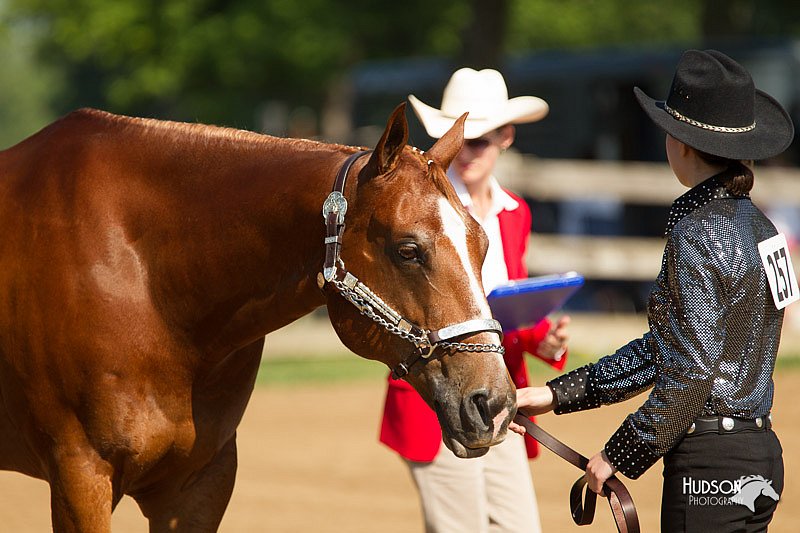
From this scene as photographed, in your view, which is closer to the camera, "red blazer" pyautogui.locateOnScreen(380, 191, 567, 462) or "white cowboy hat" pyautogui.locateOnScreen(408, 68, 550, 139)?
"red blazer" pyautogui.locateOnScreen(380, 191, 567, 462)

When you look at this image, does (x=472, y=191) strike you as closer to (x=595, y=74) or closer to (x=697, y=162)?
(x=697, y=162)

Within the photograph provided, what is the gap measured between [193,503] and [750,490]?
1828mm

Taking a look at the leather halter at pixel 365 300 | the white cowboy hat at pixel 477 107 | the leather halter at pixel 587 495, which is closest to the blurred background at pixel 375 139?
the white cowboy hat at pixel 477 107

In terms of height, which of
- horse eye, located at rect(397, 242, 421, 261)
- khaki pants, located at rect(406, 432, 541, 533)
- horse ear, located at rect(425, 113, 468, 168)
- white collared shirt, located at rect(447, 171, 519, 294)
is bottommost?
khaki pants, located at rect(406, 432, 541, 533)

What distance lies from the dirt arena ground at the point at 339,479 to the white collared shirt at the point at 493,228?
93.3 inches

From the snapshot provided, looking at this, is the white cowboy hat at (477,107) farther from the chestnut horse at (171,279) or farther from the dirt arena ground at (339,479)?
the dirt arena ground at (339,479)

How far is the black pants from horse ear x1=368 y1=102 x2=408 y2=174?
1.11 m

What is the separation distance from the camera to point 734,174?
295 cm

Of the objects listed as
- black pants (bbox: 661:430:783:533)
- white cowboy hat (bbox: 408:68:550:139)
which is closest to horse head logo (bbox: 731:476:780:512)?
black pants (bbox: 661:430:783:533)

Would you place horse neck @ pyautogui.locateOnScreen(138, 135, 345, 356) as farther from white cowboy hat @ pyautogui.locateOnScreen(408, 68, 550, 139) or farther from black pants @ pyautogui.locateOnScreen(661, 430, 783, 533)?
black pants @ pyautogui.locateOnScreen(661, 430, 783, 533)

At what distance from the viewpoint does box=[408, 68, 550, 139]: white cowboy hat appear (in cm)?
398

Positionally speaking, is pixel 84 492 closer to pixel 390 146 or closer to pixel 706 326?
pixel 390 146

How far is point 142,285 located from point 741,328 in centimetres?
180

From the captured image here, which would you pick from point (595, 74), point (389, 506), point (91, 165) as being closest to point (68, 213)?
point (91, 165)
